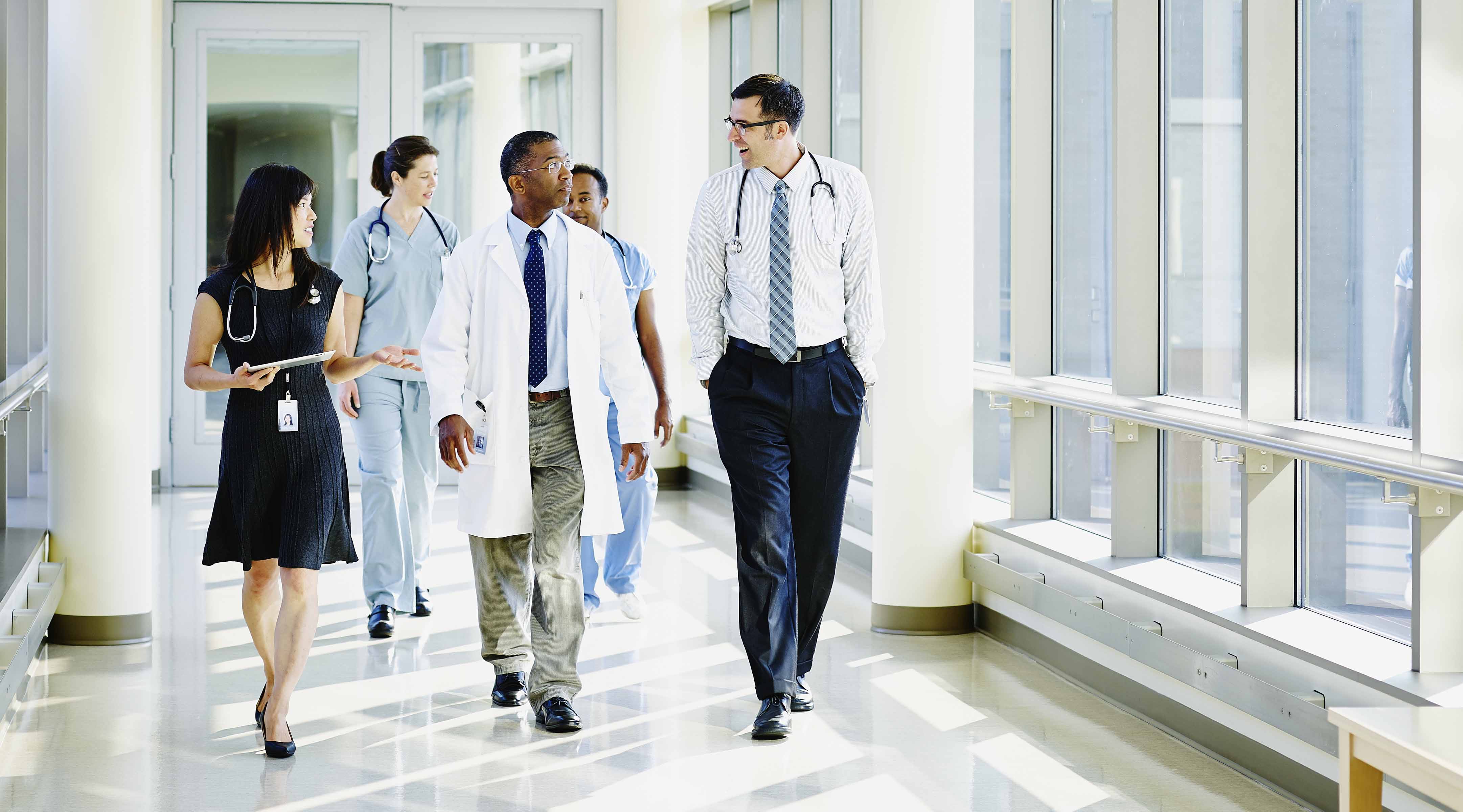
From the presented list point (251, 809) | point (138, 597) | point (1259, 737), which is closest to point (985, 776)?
point (1259, 737)

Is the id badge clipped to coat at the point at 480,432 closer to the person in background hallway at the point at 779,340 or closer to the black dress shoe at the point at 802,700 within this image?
the person in background hallway at the point at 779,340

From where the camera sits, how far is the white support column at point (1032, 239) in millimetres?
5336

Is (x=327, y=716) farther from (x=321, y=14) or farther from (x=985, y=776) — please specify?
(x=321, y=14)

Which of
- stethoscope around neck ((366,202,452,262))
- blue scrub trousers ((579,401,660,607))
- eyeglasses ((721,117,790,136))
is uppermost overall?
eyeglasses ((721,117,790,136))

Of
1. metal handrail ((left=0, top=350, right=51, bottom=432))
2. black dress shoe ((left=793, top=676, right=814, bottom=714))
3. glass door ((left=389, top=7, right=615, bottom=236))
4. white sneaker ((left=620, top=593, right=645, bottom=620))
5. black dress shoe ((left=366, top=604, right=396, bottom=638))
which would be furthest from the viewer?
glass door ((left=389, top=7, right=615, bottom=236))

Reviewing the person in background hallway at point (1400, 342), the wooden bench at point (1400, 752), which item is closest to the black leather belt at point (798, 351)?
the person in background hallway at point (1400, 342)

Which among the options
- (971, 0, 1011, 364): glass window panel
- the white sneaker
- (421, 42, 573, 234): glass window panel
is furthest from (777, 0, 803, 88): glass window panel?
the white sneaker

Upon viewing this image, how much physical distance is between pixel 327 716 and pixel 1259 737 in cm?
252

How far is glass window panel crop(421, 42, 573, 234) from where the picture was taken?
31.6 feet

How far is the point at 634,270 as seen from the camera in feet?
16.5

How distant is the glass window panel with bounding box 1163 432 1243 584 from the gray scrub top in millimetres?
2518

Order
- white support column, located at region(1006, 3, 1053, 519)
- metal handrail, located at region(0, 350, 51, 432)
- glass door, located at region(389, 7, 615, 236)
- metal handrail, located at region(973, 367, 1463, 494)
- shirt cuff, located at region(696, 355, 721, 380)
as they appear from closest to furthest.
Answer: metal handrail, located at region(973, 367, 1463, 494) < shirt cuff, located at region(696, 355, 721, 380) < metal handrail, located at region(0, 350, 51, 432) < white support column, located at region(1006, 3, 1053, 519) < glass door, located at region(389, 7, 615, 236)

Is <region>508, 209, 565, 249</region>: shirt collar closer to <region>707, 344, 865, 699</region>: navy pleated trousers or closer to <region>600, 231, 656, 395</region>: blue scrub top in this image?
<region>707, 344, 865, 699</region>: navy pleated trousers

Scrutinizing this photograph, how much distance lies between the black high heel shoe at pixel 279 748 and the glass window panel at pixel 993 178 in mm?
3275
